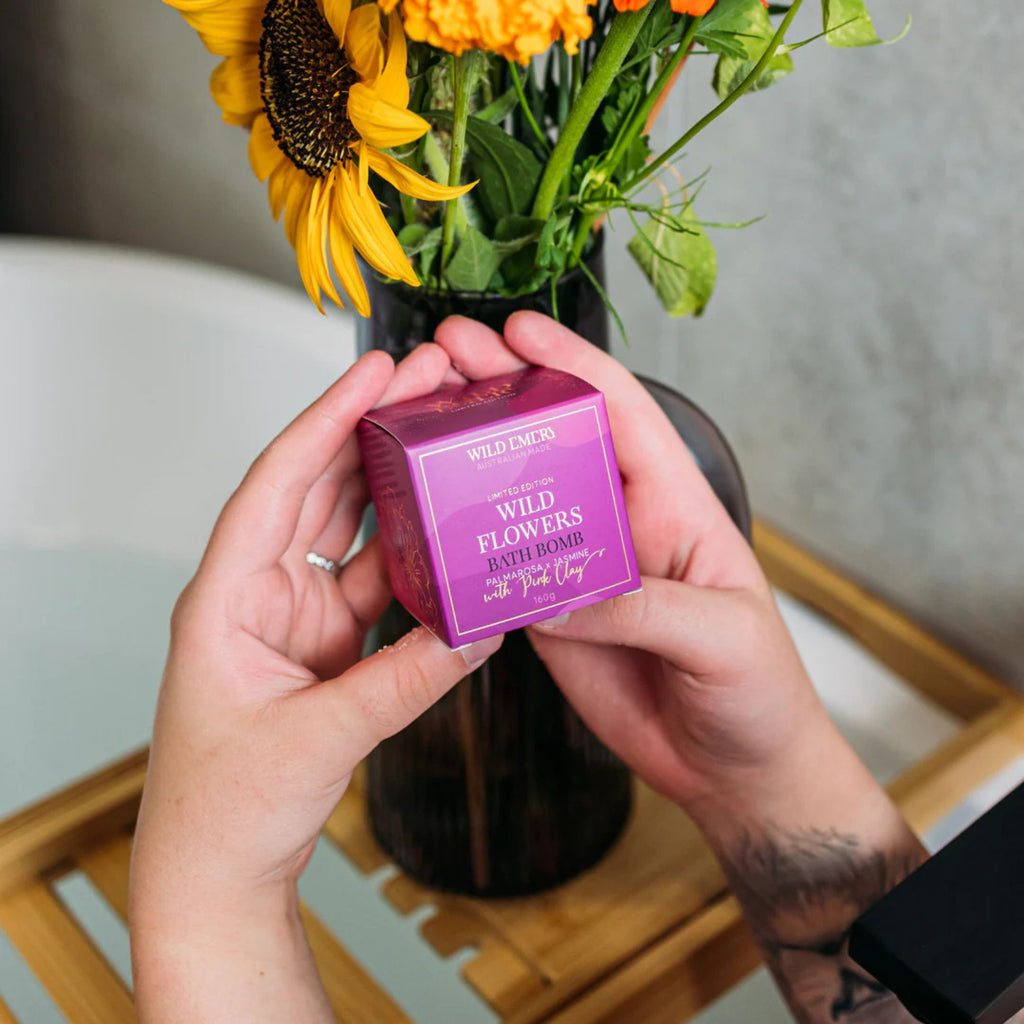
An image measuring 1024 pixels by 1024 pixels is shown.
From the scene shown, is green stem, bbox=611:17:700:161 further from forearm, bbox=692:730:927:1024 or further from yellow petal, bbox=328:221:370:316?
forearm, bbox=692:730:927:1024

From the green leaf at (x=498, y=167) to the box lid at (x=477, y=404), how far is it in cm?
8

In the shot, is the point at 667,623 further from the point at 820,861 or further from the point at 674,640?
the point at 820,861

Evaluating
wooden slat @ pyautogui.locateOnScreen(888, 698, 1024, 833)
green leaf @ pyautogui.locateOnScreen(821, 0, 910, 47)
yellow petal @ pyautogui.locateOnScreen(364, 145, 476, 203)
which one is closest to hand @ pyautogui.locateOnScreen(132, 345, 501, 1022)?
yellow petal @ pyautogui.locateOnScreen(364, 145, 476, 203)

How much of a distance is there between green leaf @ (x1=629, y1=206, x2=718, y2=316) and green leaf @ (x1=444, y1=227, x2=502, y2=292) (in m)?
0.09

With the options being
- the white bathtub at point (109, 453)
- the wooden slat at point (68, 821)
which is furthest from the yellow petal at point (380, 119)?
the white bathtub at point (109, 453)

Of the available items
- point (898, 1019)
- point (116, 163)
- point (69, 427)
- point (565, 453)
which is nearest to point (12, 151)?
point (116, 163)

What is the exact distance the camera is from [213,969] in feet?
1.65

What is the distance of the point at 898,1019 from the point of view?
572mm

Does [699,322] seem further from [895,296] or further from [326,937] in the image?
[326,937]

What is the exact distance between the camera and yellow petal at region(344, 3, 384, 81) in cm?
43

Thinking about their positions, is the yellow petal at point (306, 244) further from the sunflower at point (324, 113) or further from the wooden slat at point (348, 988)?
the wooden slat at point (348, 988)

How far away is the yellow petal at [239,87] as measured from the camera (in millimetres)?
513

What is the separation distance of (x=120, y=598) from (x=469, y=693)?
2.25ft

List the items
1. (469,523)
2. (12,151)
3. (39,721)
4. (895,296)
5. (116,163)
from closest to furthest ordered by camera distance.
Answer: (469,523) → (895,296) → (39,721) → (116,163) → (12,151)
